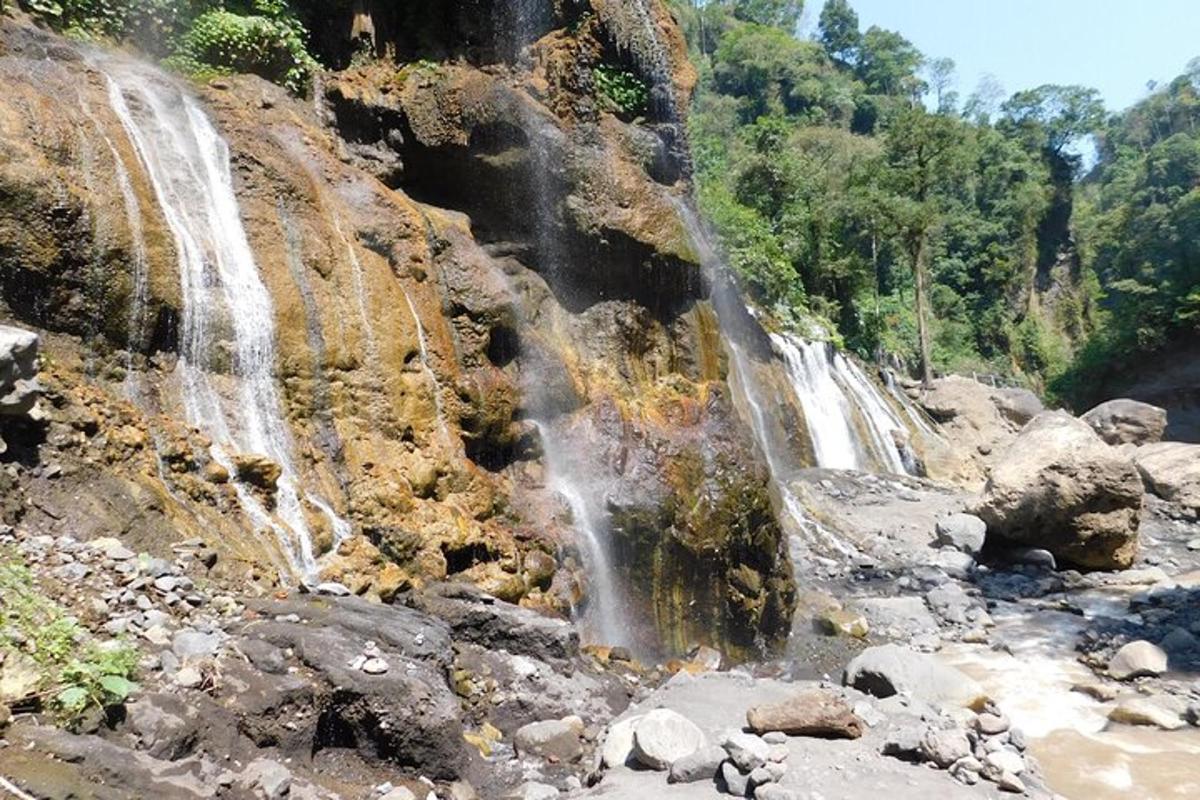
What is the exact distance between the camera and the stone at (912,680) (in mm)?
7715

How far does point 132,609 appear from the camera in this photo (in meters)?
5.28

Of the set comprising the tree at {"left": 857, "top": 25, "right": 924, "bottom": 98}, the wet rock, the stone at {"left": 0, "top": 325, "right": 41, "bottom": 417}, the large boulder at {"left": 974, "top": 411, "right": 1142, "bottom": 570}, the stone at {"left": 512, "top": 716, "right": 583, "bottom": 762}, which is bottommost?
the stone at {"left": 512, "top": 716, "right": 583, "bottom": 762}

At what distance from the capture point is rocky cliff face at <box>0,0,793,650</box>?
7.14 m

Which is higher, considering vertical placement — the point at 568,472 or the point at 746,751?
the point at 568,472

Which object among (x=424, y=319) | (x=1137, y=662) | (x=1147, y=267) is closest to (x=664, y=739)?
(x=424, y=319)

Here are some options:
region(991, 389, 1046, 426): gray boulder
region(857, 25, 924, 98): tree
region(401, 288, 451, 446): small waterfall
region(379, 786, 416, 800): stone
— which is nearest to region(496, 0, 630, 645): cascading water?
region(401, 288, 451, 446): small waterfall

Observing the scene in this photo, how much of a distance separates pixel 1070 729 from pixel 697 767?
15.7 feet

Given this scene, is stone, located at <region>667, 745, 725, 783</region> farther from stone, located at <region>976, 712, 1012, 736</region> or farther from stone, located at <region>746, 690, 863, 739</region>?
stone, located at <region>976, 712, 1012, 736</region>

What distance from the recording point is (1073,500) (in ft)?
47.1

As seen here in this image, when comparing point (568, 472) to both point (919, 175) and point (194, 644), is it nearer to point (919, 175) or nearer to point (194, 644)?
point (194, 644)

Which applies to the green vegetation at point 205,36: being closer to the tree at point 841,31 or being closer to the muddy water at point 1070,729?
the muddy water at point 1070,729

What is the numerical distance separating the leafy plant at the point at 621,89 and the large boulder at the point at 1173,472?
15.8 meters

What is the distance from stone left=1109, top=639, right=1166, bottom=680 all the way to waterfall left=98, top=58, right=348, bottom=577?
9083 millimetres

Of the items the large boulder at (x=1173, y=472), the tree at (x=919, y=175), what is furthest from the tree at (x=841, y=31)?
the large boulder at (x=1173, y=472)
